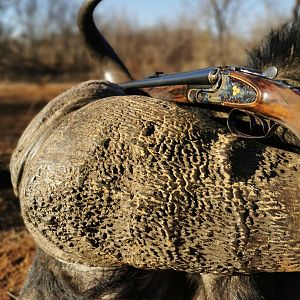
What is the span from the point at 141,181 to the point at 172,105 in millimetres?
386

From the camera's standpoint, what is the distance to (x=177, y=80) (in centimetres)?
239

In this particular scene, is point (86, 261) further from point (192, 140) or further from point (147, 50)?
point (147, 50)

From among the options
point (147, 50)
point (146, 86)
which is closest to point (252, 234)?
point (146, 86)

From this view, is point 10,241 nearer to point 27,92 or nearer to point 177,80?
point 177,80

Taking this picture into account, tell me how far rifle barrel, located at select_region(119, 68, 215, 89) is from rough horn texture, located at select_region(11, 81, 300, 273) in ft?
1.08

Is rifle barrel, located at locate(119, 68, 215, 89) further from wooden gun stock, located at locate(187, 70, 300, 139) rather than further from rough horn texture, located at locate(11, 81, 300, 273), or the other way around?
rough horn texture, located at locate(11, 81, 300, 273)

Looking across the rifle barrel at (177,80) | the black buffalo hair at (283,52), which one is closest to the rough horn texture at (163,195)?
the rifle barrel at (177,80)

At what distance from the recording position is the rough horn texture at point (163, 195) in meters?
1.75

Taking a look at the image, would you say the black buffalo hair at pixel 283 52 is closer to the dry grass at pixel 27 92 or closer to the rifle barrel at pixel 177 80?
the rifle barrel at pixel 177 80

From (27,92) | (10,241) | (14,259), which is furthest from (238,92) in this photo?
(27,92)

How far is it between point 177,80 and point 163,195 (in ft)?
2.57

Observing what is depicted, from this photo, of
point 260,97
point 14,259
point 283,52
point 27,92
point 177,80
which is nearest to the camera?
point 260,97

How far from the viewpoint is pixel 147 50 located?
3183 cm

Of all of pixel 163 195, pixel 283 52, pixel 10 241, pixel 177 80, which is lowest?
pixel 10 241
